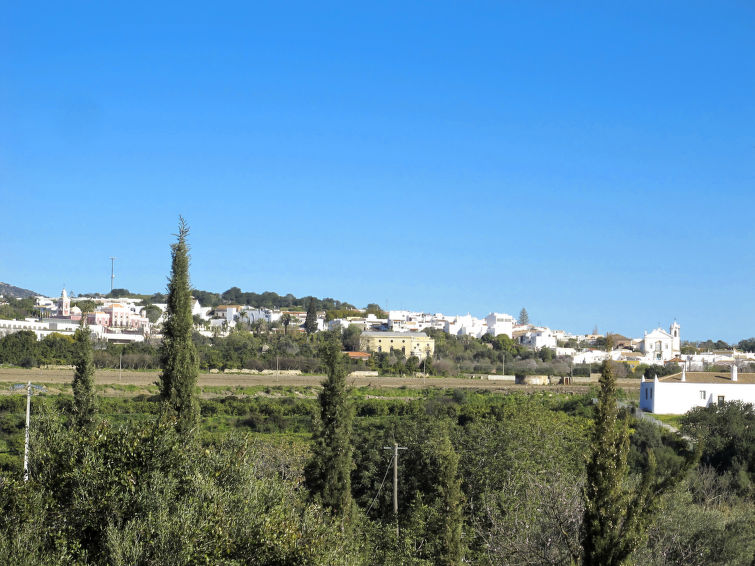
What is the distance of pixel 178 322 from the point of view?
610 inches

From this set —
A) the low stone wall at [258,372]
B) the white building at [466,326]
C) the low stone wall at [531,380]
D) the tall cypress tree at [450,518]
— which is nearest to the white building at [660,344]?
the white building at [466,326]

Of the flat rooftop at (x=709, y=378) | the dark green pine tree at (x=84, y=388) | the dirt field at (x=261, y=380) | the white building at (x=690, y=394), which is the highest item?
the dark green pine tree at (x=84, y=388)

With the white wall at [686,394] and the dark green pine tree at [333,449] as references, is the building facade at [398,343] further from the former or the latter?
the dark green pine tree at [333,449]

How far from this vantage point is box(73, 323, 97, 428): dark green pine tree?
57.7 ft

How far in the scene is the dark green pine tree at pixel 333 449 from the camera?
18438 mm

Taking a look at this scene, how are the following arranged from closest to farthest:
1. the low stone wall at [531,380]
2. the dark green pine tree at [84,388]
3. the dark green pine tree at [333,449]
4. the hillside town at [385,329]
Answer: the dark green pine tree at [84,388], the dark green pine tree at [333,449], the low stone wall at [531,380], the hillside town at [385,329]

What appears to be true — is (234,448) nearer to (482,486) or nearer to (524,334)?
(482,486)

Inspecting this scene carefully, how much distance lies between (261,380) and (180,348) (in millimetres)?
59791

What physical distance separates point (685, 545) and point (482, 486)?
8.17 metres

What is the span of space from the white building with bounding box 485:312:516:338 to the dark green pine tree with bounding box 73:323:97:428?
150993 millimetres

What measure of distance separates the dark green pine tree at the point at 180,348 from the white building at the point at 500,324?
503 ft

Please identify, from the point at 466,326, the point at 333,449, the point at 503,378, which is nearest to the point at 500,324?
the point at 466,326

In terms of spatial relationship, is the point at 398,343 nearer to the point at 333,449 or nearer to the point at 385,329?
the point at 385,329

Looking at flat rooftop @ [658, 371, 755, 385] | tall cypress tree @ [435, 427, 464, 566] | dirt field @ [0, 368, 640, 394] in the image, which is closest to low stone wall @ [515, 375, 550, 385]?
dirt field @ [0, 368, 640, 394]
